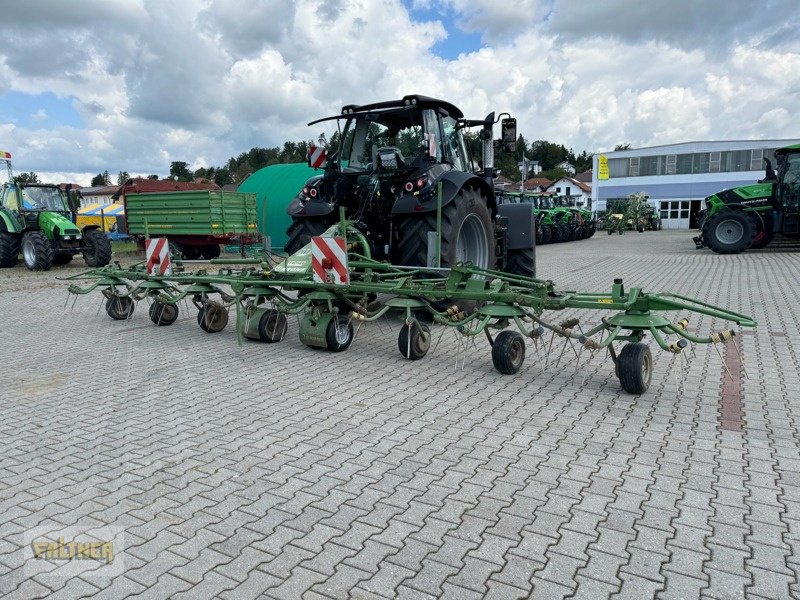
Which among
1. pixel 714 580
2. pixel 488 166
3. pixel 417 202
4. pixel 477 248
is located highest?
pixel 488 166

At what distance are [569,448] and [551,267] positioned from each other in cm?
1169

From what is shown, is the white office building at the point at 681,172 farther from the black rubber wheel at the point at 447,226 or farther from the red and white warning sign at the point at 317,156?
the red and white warning sign at the point at 317,156

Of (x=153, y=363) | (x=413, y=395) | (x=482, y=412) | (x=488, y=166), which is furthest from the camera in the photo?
(x=488, y=166)

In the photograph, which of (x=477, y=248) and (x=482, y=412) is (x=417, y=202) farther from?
(x=482, y=412)

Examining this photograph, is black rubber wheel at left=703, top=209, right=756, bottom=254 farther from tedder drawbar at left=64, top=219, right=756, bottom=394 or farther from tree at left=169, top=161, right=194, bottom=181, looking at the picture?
tree at left=169, top=161, right=194, bottom=181

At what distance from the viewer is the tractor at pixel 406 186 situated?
6.75 metres

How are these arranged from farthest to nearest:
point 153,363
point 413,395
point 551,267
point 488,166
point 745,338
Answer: point 551,267 → point 488,166 → point 745,338 → point 153,363 → point 413,395

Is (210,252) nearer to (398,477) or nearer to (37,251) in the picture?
(37,251)

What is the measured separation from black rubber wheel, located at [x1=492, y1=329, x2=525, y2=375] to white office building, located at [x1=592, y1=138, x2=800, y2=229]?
122 feet

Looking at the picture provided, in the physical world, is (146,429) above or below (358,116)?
below

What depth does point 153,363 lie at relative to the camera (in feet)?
18.7

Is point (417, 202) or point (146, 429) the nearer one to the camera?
point (146, 429)

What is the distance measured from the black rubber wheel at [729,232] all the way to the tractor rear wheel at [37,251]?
1693 cm

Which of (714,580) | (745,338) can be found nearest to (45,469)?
(714,580)
